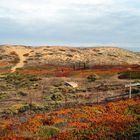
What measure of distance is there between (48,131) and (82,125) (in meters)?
2.47

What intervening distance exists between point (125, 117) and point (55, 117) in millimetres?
4736

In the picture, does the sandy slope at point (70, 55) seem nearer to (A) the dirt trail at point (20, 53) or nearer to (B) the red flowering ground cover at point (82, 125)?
(A) the dirt trail at point (20, 53)

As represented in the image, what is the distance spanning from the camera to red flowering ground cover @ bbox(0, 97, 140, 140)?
73.3ft

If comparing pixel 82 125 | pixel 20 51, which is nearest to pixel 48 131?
pixel 82 125

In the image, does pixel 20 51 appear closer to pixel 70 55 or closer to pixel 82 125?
pixel 70 55

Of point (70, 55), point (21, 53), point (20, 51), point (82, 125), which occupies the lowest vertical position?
point (70, 55)

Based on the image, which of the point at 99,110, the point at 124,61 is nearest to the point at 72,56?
the point at 124,61

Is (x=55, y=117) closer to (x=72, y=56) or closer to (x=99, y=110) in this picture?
(x=99, y=110)

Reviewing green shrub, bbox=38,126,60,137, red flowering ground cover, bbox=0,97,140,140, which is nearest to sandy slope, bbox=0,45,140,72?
red flowering ground cover, bbox=0,97,140,140

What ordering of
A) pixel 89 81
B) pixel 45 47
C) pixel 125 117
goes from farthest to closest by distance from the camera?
pixel 45 47 → pixel 89 81 → pixel 125 117

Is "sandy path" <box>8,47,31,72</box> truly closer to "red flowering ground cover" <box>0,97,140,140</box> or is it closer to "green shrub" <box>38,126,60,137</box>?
"red flowering ground cover" <box>0,97,140,140</box>

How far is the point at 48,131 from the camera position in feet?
78.4

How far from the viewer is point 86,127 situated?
81.3 feet

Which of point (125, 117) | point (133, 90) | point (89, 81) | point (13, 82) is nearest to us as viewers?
point (125, 117)
